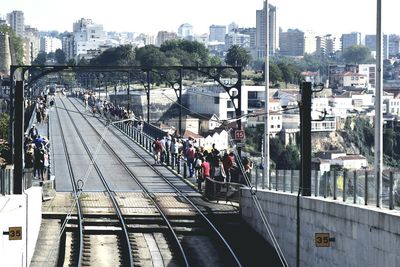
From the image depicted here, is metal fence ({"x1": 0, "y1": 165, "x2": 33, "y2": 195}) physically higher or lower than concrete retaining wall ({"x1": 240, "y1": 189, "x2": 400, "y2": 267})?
higher

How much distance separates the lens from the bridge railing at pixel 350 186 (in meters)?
18.5

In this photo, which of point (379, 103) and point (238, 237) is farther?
point (238, 237)

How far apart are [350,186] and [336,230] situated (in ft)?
2.69

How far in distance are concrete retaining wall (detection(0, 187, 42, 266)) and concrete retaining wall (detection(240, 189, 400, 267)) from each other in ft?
17.2

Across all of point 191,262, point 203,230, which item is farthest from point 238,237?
point 191,262

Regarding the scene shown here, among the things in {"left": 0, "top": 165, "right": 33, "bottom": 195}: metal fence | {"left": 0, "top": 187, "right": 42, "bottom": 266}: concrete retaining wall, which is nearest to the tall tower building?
{"left": 0, "top": 165, "right": 33, "bottom": 195}: metal fence

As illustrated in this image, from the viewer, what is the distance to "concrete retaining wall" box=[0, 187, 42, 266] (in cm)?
2041

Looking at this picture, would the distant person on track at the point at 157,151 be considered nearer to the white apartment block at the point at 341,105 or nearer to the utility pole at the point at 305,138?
the utility pole at the point at 305,138

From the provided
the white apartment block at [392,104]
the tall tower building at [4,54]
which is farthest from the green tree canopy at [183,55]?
the tall tower building at [4,54]

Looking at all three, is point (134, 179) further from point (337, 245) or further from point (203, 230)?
point (337, 245)

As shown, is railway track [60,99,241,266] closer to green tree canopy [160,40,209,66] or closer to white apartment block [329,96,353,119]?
white apartment block [329,96,353,119]

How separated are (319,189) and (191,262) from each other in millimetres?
3285

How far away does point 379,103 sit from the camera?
21031mm

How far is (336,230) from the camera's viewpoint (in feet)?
67.1
